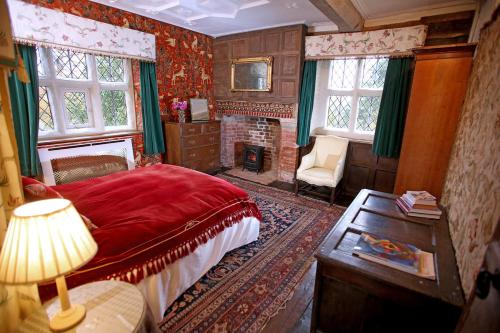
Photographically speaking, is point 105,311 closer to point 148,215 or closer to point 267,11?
point 148,215

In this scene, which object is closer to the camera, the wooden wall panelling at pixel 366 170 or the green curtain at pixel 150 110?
the wooden wall panelling at pixel 366 170

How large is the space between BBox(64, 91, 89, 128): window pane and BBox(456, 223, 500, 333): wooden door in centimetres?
408

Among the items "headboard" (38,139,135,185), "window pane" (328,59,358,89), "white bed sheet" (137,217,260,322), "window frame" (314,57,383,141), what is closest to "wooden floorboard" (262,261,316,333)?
"white bed sheet" (137,217,260,322)

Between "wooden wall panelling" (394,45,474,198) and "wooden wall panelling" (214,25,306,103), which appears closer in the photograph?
"wooden wall panelling" (394,45,474,198)

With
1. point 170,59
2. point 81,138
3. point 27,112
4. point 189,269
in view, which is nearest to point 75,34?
point 27,112

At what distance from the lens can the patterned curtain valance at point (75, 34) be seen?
253cm

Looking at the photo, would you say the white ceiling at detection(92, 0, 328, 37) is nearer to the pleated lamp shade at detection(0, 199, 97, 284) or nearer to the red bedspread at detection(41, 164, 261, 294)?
the red bedspread at detection(41, 164, 261, 294)

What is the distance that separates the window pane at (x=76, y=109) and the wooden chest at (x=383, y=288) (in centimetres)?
355

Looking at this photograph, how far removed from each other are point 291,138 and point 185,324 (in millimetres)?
3134

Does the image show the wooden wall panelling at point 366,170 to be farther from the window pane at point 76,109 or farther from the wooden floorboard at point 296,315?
the window pane at point 76,109

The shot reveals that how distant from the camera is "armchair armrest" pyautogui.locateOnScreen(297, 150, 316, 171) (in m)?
3.64

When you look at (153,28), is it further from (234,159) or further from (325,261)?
(325,261)

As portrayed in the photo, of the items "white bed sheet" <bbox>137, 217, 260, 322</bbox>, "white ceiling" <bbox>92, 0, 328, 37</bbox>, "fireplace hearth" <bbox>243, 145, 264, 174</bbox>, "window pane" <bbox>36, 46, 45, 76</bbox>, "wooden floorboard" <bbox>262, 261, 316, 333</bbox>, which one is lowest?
"wooden floorboard" <bbox>262, 261, 316, 333</bbox>

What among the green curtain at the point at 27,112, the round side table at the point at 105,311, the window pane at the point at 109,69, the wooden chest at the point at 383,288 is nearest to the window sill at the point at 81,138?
the green curtain at the point at 27,112
